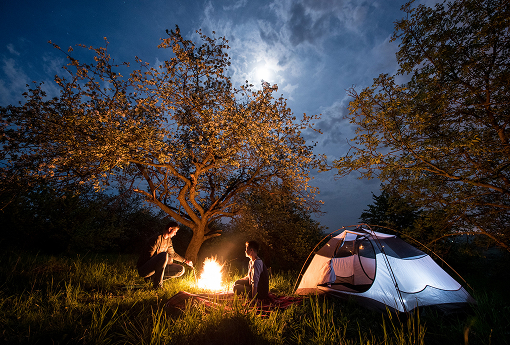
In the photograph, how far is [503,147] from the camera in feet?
19.2

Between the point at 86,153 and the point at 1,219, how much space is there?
7405 millimetres

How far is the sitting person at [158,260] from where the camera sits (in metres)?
5.65

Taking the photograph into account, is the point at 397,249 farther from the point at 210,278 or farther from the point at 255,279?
the point at 210,278

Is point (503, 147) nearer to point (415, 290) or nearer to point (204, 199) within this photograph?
point (415, 290)

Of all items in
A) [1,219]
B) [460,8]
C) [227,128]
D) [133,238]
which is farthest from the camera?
[133,238]

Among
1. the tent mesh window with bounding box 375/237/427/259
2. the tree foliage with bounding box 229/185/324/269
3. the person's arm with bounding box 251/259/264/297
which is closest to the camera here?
the person's arm with bounding box 251/259/264/297

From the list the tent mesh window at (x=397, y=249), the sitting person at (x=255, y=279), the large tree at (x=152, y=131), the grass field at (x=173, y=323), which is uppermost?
the large tree at (x=152, y=131)

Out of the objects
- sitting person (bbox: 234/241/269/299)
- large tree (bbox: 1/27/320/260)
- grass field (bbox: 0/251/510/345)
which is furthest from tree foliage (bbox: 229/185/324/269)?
grass field (bbox: 0/251/510/345)

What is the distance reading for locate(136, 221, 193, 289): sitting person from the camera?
18.5 ft

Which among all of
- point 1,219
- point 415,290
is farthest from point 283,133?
point 1,219

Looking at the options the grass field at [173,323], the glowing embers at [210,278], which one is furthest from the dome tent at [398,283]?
the glowing embers at [210,278]

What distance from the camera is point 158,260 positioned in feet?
18.9

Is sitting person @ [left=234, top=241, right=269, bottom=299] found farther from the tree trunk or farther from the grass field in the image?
the tree trunk

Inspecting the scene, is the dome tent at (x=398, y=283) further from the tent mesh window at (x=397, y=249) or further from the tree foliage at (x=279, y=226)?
the tree foliage at (x=279, y=226)
